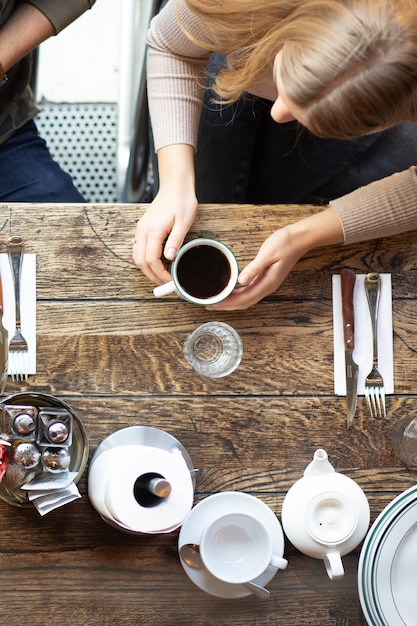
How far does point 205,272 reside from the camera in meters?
1.04

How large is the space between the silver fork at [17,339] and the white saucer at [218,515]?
0.33 metres

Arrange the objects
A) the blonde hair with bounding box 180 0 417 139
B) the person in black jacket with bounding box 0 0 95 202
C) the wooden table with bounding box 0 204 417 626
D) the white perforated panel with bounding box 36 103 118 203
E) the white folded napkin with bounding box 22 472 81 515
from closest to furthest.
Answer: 1. the blonde hair with bounding box 180 0 417 139
2. the white folded napkin with bounding box 22 472 81 515
3. the wooden table with bounding box 0 204 417 626
4. the person in black jacket with bounding box 0 0 95 202
5. the white perforated panel with bounding box 36 103 118 203

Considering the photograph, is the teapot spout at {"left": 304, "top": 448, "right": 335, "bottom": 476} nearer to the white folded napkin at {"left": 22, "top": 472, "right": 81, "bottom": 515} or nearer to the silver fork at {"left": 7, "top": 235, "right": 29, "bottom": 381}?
the white folded napkin at {"left": 22, "top": 472, "right": 81, "bottom": 515}

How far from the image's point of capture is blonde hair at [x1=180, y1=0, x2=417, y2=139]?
79 centimetres

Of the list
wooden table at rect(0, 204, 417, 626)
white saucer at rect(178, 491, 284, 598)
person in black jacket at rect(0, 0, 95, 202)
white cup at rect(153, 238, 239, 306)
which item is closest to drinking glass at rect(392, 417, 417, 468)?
wooden table at rect(0, 204, 417, 626)

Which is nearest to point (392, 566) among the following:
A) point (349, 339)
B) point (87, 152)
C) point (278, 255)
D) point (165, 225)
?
point (349, 339)

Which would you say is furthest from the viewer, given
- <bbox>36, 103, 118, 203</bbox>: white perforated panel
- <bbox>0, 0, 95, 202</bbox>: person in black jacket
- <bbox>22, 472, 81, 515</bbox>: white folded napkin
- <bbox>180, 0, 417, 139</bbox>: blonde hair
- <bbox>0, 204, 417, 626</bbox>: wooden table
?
<bbox>36, 103, 118, 203</bbox>: white perforated panel

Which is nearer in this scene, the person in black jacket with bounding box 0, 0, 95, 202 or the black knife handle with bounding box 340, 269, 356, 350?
the black knife handle with bounding box 340, 269, 356, 350

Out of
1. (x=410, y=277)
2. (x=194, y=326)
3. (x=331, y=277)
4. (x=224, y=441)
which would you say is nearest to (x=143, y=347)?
(x=194, y=326)

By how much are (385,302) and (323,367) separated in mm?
146

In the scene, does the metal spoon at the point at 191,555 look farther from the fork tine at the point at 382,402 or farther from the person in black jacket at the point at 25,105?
the person in black jacket at the point at 25,105

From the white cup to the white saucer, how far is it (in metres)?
0.29

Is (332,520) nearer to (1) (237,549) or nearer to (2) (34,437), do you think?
(1) (237,549)

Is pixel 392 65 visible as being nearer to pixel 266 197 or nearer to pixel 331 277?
pixel 331 277
